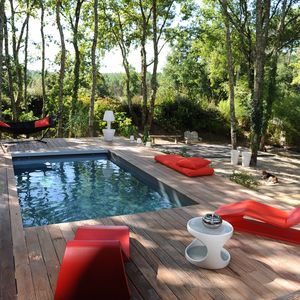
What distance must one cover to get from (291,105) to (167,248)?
11357 millimetres

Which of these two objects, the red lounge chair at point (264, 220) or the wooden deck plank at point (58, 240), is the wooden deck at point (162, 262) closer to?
the wooden deck plank at point (58, 240)

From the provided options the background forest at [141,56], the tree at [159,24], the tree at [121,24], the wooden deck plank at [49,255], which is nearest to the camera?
the wooden deck plank at [49,255]

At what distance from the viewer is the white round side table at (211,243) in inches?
85.1

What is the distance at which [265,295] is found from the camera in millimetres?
1978

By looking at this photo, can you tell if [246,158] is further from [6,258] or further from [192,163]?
[6,258]

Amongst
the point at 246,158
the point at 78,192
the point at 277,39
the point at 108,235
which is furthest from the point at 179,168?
the point at 277,39

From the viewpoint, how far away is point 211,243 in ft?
7.15

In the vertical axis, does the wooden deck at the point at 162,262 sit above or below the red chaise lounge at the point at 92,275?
below

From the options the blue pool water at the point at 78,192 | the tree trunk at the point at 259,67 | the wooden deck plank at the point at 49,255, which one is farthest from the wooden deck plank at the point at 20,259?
the tree trunk at the point at 259,67

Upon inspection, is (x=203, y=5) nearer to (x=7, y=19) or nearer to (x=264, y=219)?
(x=7, y=19)

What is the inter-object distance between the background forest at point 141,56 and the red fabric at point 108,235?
6.94 meters

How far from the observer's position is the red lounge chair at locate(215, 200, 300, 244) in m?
2.78

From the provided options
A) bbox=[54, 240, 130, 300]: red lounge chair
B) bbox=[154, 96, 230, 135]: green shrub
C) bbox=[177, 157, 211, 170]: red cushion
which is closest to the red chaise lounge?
bbox=[54, 240, 130, 300]: red lounge chair

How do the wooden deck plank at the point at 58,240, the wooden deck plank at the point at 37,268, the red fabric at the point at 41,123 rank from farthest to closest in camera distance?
the red fabric at the point at 41,123 → the wooden deck plank at the point at 58,240 → the wooden deck plank at the point at 37,268
